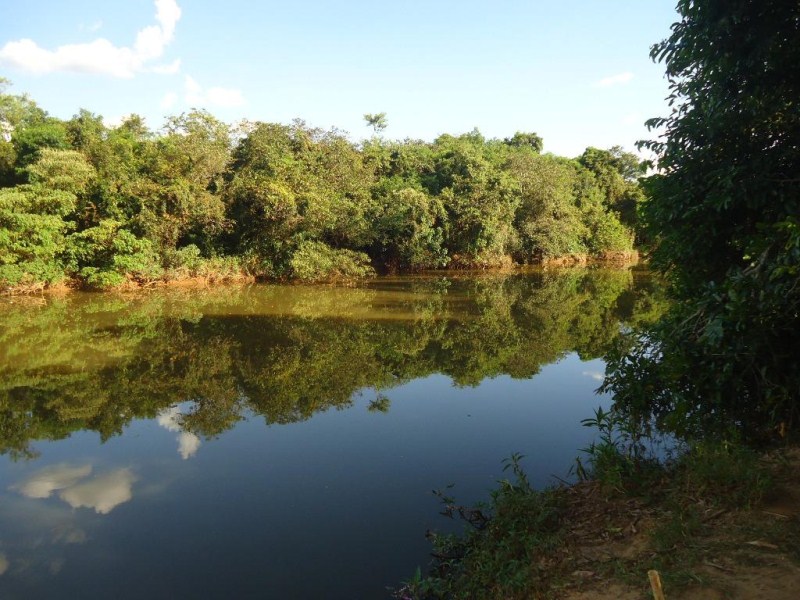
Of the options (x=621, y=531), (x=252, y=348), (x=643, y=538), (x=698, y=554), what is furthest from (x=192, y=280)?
(x=698, y=554)

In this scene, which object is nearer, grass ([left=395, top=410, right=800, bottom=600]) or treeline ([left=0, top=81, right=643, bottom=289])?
grass ([left=395, top=410, right=800, bottom=600])

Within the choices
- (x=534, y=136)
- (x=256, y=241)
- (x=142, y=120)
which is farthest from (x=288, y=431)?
(x=534, y=136)

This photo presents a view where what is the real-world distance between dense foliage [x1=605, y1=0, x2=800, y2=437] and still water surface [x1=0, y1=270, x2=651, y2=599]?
1.77m

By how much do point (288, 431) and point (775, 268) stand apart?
5.49 meters

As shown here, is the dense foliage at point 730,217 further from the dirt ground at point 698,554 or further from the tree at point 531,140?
the tree at point 531,140

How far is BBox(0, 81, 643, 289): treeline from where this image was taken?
1825cm

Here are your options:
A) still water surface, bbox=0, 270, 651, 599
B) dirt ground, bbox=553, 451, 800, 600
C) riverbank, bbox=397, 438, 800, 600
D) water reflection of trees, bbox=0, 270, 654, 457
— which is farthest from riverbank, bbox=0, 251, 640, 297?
dirt ground, bbox=553, 451, 800, 600

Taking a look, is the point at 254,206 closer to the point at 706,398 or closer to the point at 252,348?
the point at 252,348

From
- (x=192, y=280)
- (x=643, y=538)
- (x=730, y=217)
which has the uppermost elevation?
(x=730, y=217)

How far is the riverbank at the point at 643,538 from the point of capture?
2903mm

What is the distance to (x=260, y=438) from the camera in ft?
21.6

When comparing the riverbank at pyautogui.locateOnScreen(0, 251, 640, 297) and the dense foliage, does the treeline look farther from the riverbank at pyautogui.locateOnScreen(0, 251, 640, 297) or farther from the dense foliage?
the dense foliage

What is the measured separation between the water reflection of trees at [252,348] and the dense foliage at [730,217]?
4.63m

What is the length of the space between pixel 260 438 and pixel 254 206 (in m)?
15.6
